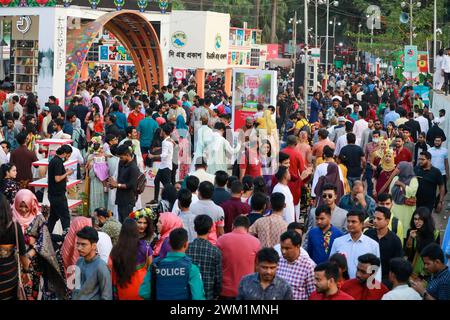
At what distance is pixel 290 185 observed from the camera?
15.5m

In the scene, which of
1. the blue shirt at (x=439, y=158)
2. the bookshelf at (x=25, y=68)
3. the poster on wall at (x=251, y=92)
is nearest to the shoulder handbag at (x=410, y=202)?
the blue shirt at (x=439, y=158)

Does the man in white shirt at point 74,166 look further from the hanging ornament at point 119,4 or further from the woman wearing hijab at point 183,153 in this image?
the hanging ornament at point 119,4

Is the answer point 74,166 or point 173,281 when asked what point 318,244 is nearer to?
point 173,281

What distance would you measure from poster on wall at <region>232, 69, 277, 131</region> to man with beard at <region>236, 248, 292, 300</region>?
14802mm

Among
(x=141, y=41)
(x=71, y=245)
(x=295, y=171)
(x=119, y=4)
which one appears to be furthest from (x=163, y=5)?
(x=71, y=245)

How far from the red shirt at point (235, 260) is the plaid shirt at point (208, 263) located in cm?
20

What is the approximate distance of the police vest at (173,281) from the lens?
27.3 feet

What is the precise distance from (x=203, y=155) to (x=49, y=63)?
40.2 feet

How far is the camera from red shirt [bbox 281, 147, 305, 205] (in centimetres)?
1551

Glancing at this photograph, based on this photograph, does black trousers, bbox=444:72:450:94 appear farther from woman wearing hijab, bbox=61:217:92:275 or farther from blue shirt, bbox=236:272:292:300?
blue shirt, bbox=236:272:292:300

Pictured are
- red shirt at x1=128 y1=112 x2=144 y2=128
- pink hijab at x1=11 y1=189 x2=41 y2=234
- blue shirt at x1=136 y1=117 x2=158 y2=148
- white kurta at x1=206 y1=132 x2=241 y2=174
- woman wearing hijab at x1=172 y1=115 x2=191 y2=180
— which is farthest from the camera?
red shirt at x1=128 y1=112 x2=144 y2=128

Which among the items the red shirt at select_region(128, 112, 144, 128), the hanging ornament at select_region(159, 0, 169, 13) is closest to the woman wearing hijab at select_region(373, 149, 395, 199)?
the red shirt at select_region(128, 112, 144, 128)

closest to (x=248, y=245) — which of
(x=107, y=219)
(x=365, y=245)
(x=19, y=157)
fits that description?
(x=365, y=245)
